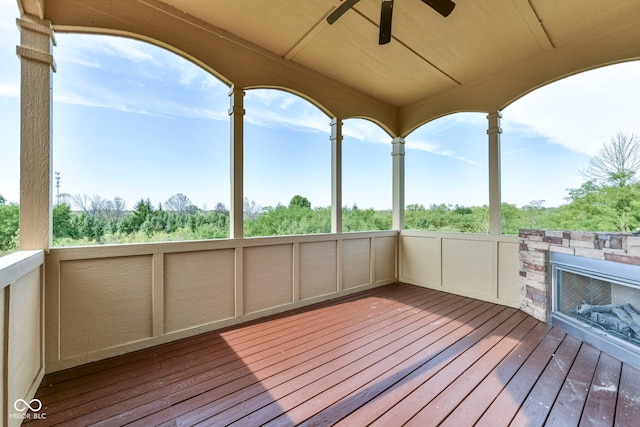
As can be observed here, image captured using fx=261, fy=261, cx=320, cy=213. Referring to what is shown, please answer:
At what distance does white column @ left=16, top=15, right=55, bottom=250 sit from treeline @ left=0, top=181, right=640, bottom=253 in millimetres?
90

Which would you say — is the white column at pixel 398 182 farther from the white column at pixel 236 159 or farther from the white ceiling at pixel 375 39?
the white column at pixel 236 159

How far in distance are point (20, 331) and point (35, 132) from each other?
1.37 m

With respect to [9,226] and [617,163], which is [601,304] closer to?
A: [617,163]

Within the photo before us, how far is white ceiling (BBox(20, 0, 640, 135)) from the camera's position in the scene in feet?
7.83

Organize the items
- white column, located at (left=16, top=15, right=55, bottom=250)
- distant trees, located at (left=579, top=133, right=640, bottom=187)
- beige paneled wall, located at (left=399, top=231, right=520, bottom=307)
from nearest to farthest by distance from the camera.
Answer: white column, located at (left=16, top=15, right=55, bottom=250) < distant trees, located at (left=579, top=133, right=640, bottom=187) < beige paneled wall, located at (left=399, top=231, right=520, bottom=307)

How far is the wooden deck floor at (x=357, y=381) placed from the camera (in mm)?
1540

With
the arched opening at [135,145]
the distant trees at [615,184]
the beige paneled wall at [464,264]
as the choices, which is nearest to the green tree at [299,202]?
the arched opening at [135,145]

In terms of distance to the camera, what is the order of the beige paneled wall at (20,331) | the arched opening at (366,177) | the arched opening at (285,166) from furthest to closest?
the arched opening at (366,177) → the arched opening at (285,166) → the beige paneled wall at (20,331)

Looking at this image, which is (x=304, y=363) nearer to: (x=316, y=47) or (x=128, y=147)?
(x=128, y=147)

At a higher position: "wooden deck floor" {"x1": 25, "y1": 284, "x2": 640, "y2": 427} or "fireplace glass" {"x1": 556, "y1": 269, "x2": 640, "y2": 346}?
"fireplace glass" {"x1": 556, "y1": 269, "x2": 640, "y2": 346}

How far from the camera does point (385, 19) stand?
2.09m

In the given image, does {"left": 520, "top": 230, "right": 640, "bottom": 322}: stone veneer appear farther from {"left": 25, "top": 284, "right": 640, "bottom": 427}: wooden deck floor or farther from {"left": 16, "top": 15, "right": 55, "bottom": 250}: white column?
{"left": 16, "top": 15, "right": 55, "bottom": 250}: white column

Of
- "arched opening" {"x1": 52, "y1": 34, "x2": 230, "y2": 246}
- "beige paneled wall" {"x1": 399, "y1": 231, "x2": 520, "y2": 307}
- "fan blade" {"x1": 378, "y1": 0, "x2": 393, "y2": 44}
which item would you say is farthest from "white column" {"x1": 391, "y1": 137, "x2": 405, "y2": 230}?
"arched opening" {"x1": 52, "y1": 34, "x2": 230, "y2": 246}

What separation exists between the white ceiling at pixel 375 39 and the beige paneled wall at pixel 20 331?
1887mm
